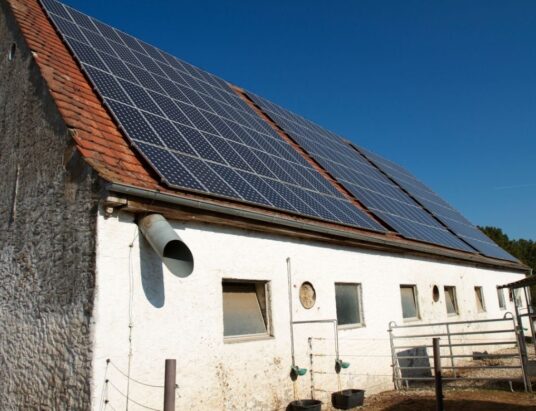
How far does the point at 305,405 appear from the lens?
7145 millimetres

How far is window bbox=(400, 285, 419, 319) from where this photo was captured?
36.4ft

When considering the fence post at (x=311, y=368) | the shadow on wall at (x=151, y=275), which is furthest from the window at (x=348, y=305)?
the shadow on wall at (x=151, y=275)

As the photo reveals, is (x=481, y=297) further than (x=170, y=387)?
Yes

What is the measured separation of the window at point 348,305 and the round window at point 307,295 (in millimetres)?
839

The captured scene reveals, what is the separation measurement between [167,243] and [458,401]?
6.03 metres

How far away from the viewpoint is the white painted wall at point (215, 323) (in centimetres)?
545

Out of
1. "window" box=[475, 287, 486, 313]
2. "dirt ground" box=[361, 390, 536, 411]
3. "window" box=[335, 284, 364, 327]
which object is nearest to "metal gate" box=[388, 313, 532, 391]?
"dirt ground" box=[361, 390, 536, 411]

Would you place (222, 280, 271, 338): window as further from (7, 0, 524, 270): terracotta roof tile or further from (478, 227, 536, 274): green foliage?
(478, 227, 536, 274): green foliage

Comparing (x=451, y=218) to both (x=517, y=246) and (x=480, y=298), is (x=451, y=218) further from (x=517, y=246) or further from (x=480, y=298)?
(x=517, y=246)

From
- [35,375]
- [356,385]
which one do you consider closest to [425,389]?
[356,385]

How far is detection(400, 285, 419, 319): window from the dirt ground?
84.9 inches

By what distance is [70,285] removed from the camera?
18.7 ft

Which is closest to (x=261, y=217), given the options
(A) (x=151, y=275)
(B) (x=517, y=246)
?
(A) (x=151, y=275)

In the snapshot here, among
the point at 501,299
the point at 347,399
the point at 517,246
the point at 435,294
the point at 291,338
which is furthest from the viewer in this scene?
the point at 517,246
